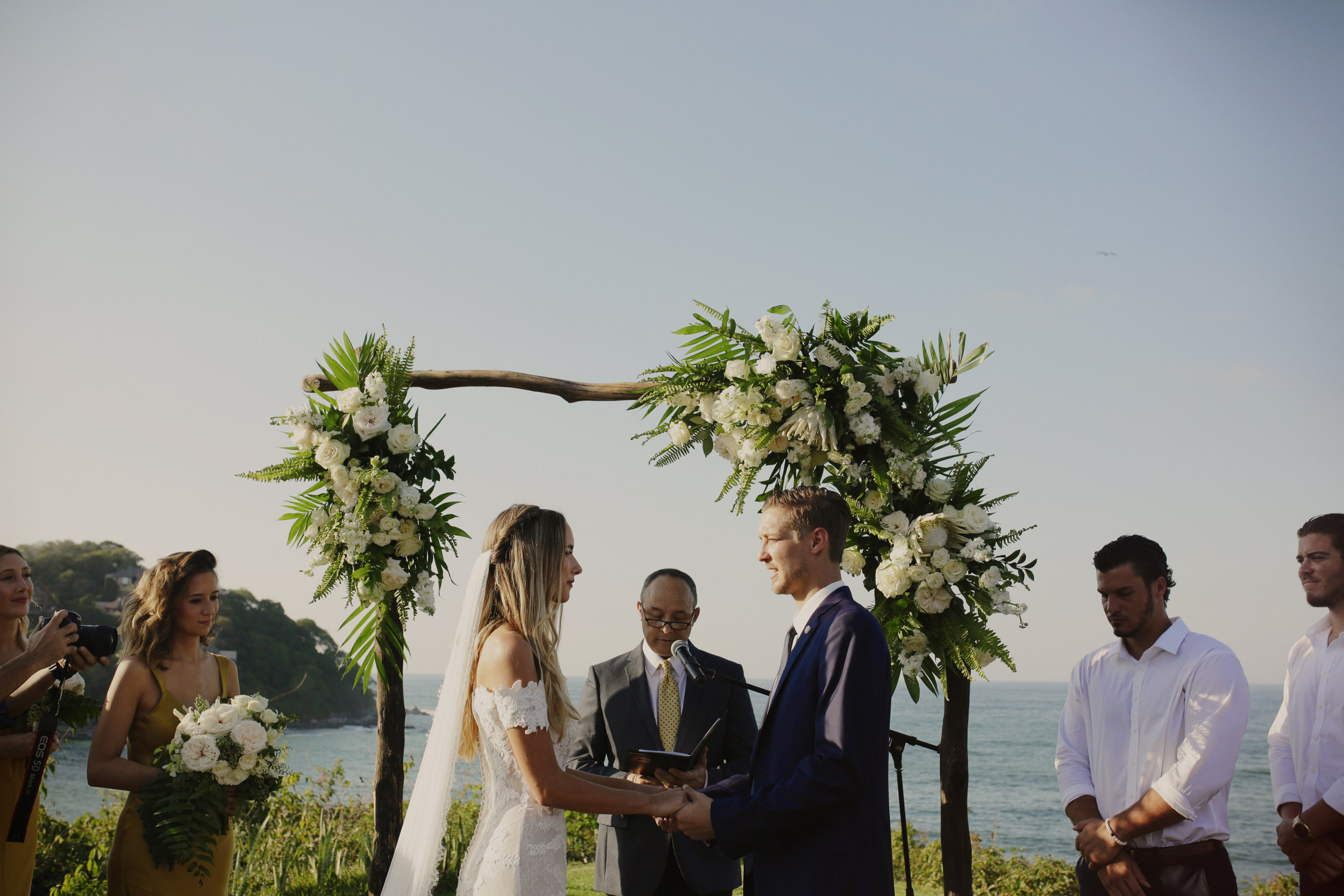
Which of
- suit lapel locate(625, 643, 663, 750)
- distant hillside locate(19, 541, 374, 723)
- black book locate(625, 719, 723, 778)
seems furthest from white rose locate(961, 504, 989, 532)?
distant hillside locate(19, 541, 374, 723)

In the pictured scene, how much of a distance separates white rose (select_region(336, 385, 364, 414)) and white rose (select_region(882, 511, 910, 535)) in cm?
308

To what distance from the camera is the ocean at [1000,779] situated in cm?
3111

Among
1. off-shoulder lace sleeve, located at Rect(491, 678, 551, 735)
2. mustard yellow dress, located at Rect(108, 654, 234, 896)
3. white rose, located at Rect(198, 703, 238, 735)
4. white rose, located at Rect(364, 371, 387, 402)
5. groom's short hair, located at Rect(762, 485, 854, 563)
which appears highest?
white rose, located at Rect(364, 371, 387, 402)

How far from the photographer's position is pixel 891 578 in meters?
4.86

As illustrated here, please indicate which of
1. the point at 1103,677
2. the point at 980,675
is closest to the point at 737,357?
the point at 980,675

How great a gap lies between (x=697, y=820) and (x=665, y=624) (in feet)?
5.60

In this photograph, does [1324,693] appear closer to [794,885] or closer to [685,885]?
[794,885]

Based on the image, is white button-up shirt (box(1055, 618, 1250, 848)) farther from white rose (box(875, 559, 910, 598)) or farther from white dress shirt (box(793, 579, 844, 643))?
white dress shirt (box(793, 579, 844, 643))

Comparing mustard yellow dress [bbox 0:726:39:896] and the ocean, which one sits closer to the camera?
mustard yellow dress [bbox 0:726:39:896]

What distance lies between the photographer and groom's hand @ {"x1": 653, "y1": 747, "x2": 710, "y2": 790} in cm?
418

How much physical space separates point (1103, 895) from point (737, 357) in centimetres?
315

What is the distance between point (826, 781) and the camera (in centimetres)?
316

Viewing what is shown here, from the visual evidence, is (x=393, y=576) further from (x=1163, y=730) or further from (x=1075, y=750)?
(x=1163, y=730)

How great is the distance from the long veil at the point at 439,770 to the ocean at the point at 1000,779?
267 inches
